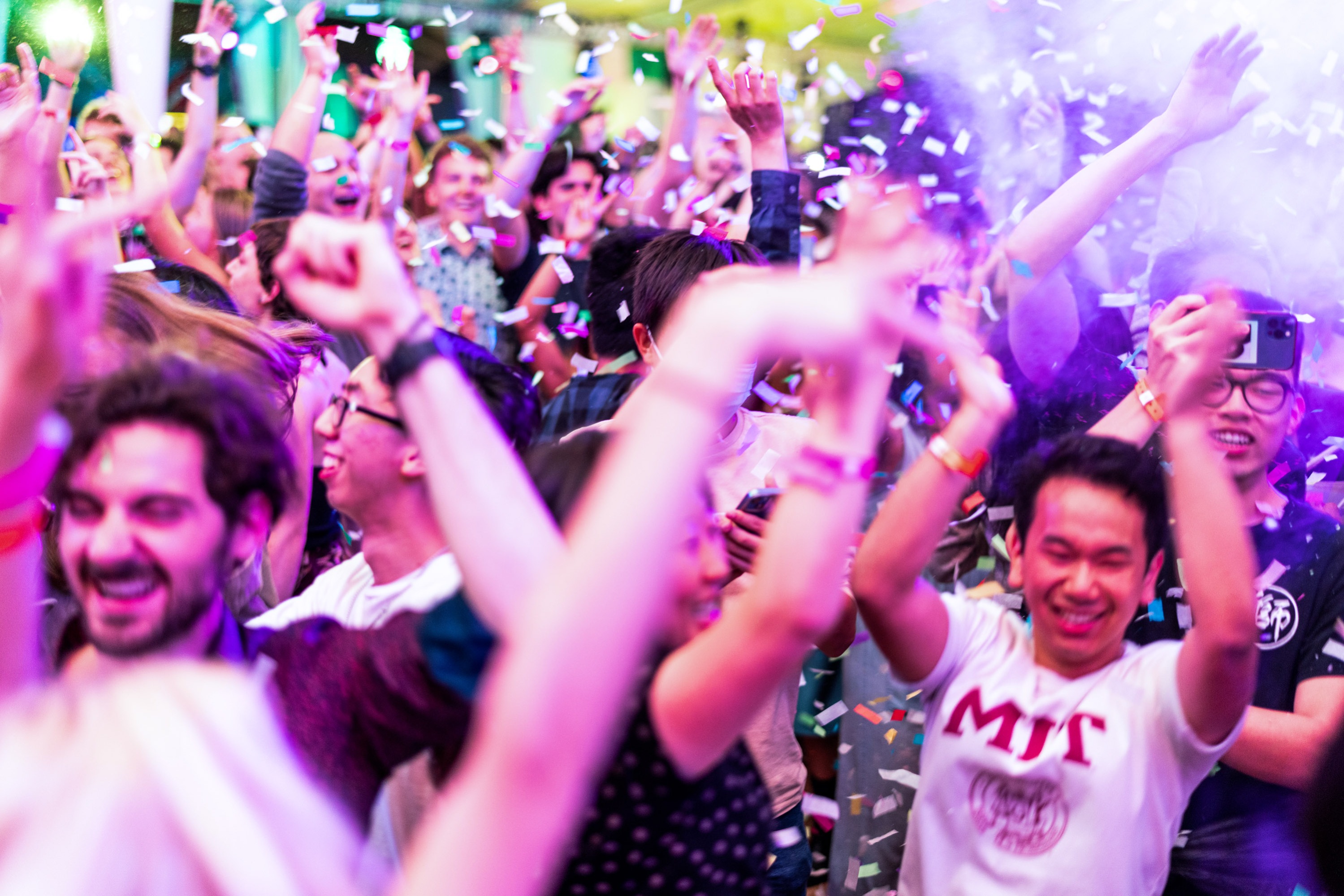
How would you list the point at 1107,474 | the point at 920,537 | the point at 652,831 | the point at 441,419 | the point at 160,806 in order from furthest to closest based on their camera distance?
the point at 1107,474, the point at 920,537, the point at 652,831, the point at 441,419, the point at 160,806

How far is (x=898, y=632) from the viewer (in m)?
1.85

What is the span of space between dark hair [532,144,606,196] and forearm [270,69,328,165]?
4.22ft

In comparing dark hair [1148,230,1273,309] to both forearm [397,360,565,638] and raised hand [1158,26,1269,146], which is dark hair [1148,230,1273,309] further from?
forearm [397,360,565,638]

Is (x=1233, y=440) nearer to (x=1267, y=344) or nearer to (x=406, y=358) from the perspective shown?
(x=1267, y=344)

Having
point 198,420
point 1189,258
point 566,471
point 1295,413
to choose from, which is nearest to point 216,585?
point 198,420

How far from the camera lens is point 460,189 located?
4613 millimetres

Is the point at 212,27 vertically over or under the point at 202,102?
over

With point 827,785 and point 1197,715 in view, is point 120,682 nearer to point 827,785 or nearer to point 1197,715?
point 1197,715

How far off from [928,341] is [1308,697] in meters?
1.42

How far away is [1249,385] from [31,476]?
2.09 m

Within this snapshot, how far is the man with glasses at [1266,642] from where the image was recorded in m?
2.08

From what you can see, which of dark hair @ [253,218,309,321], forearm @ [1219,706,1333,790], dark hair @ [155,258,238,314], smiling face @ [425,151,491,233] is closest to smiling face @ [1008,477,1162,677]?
forearm @ [1219,706,1333,790]

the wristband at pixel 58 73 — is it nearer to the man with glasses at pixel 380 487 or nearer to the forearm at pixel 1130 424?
the man with glasses at pixel 380 487

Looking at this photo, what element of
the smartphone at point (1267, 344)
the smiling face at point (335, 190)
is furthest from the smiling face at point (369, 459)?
the smiling face at point (335, 190)
